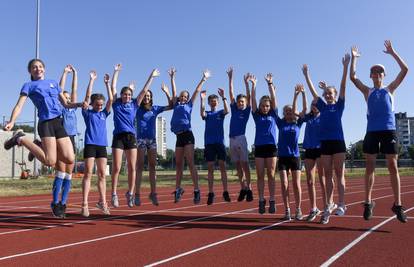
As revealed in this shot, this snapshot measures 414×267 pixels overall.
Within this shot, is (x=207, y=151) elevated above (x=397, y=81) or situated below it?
below

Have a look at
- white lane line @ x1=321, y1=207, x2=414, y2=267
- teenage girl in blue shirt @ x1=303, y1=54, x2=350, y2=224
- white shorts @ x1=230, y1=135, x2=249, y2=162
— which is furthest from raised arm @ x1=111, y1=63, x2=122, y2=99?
white lane line @ x1=321, y1=207, x2=414, y2=267

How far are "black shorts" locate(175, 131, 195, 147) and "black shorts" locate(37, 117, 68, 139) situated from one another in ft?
7.92

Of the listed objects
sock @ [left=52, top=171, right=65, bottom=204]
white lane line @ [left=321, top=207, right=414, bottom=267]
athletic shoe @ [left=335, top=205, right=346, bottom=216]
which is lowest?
white lane line @ [left=321, top=207, right=414, bottom=267]

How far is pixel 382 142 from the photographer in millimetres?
5711

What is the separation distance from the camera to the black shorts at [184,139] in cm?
793

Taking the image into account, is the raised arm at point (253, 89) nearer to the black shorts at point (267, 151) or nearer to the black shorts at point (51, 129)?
the black shorts at point (267, 151)

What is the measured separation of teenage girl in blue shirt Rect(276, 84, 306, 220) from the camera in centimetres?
669

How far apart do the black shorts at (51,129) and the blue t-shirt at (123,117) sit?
4.48ft

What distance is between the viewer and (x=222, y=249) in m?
4.29

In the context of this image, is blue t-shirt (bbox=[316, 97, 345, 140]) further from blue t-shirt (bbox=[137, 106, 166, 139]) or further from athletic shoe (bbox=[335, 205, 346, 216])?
blue t-shirt (bbox=[137, 106, 166, 139])

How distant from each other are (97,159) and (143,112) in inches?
51.4

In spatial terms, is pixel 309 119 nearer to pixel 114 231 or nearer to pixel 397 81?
pixel 397 81

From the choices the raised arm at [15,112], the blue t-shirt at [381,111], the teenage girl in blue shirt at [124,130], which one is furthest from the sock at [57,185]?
the blue t-shirt at [381,111]

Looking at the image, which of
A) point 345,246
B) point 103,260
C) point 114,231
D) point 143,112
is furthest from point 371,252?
point 143,112
